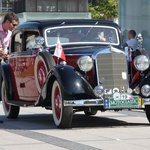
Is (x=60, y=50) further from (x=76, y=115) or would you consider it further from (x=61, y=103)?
(x=76, y=115)

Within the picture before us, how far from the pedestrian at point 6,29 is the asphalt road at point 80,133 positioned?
1.35 m

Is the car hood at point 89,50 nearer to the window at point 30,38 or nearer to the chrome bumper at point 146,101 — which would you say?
the chrome bumper at point 146,101

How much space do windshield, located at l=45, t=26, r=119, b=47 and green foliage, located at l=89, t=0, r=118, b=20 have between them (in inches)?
2170

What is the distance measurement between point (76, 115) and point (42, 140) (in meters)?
4.40

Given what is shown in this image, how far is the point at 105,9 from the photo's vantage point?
232ft

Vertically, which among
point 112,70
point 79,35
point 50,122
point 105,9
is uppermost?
point 105,9

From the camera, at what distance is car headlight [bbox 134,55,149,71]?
12.2 m

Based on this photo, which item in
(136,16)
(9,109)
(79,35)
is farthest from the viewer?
(136,16)

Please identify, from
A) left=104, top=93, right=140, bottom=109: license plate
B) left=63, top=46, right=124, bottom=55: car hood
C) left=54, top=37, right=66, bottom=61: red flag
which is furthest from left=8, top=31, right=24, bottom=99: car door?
left=104, top=93, right=140, bottom=109: license plate

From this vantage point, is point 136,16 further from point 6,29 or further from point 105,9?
point 105,9

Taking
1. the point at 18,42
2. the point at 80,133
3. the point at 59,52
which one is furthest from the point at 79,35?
the point at 80,133

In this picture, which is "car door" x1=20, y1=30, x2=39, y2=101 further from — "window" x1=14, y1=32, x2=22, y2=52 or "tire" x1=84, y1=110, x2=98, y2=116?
"tire" x1=84, y1=110, x2=98, y2=116

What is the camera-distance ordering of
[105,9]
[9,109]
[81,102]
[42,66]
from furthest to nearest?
1. [105,9]
2. [9,109]
3. [42,66]
4. [81,102]

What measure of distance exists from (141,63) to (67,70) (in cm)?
125
